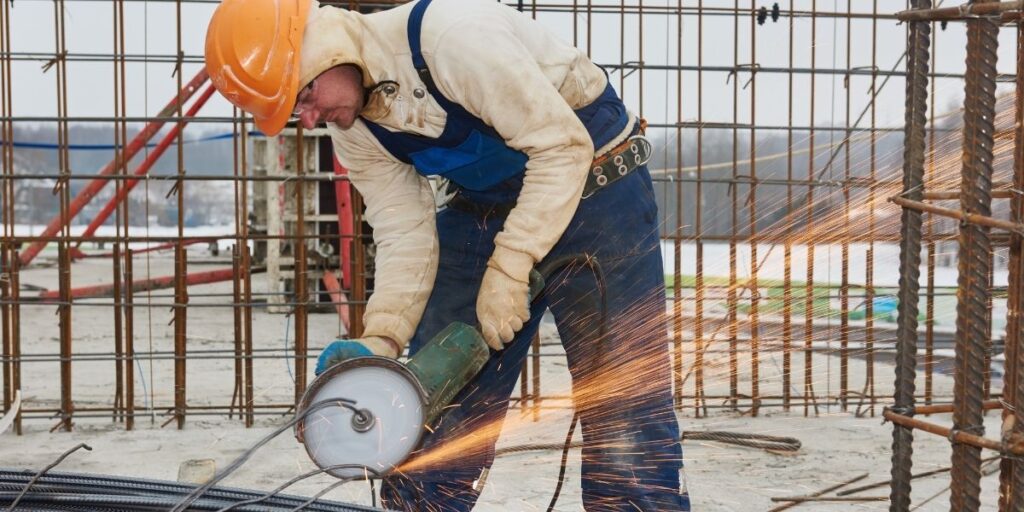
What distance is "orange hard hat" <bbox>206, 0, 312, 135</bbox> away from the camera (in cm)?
286

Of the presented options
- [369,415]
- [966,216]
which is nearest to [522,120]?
[369,415]

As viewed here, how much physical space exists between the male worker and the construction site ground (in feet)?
4.68

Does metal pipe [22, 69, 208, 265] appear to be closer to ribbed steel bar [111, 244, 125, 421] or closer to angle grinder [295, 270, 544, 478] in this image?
ribbed steel bar [111, 244, 125, 421]

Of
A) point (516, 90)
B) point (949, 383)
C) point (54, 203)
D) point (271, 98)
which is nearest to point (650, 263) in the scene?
point (516, 90)

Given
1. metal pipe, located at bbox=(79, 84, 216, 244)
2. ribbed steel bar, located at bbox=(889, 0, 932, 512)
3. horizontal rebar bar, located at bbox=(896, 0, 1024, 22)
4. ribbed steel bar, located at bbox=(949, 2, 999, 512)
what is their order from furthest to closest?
metal pipe, located at bbox=(79, 84, 216, 244) < ribbed steel bar, located at bbox=(889, 0, 932, 512) < ribbed steel bar, located at bbox=(949, 2, 999, 512) < horizontal rebar bar, located at bbox=(896, 0, 1024, 22)

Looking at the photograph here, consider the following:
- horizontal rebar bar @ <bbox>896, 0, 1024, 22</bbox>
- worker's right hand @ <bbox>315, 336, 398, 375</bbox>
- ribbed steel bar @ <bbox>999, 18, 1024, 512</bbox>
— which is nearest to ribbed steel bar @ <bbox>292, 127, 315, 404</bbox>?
worker's right hand @ <bbox>315, 336, 398, 375</bbox>

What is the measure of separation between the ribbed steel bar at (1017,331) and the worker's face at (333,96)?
1.61 meters

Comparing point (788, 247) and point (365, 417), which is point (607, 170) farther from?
point (788, 247)

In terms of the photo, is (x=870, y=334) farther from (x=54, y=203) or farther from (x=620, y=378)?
(x=54, y=203)

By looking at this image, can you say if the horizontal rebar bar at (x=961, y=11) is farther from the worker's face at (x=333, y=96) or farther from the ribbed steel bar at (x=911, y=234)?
the worker's face at (x=333, y=96)

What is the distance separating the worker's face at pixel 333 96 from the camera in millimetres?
2943

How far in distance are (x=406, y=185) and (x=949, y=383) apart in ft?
17.2

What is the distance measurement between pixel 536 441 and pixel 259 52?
356cm

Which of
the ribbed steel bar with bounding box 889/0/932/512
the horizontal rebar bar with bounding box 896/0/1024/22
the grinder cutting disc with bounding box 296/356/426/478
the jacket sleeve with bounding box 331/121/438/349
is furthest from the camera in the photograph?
the jacket sleeve with bounding box 331/121/438/349
